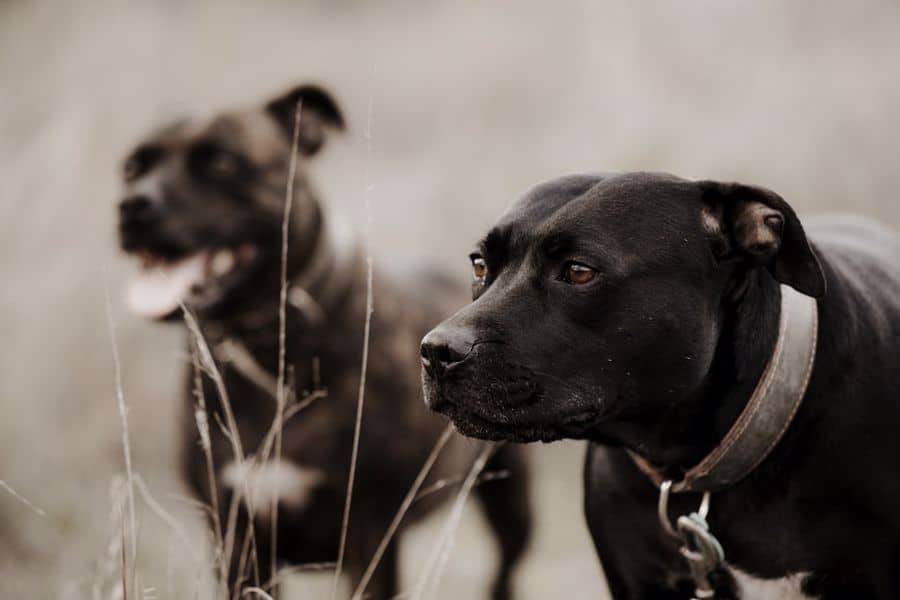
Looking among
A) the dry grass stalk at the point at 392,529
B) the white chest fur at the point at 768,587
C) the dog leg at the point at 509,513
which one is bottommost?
the dog leg at the point at 509,513

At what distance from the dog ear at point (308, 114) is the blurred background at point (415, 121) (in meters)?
2.96

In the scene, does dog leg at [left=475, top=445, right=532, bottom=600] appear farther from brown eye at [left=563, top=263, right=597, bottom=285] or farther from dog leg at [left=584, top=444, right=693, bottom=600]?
brown eye at [left=563, top=263, right=597, bottom=285]

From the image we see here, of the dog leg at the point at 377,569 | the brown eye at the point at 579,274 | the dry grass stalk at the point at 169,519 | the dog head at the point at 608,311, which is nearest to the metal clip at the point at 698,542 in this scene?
A: the dog head at the point at 608,311

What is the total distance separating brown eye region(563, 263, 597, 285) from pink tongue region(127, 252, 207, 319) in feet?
6.43

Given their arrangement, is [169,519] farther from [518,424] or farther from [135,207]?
[135,207]

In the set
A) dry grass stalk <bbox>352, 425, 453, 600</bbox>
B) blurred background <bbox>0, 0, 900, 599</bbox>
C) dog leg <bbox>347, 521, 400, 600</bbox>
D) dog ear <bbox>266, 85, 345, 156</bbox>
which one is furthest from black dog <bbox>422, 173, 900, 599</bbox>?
blurred background <bbox>0, 0, 900, 599</bbox>

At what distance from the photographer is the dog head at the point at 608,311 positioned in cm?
263

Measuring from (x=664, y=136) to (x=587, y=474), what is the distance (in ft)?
22.5

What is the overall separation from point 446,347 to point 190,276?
213 centimetres

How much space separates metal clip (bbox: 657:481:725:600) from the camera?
274 centimetres

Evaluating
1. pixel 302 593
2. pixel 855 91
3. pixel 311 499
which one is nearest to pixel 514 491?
pixel 311 499

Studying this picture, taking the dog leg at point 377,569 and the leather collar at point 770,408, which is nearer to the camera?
the leather collar at point 770,408

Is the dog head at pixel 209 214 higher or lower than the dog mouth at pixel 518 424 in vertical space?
higher

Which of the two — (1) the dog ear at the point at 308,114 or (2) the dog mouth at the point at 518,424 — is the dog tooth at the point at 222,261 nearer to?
(1) the dog ear at the point at 308,114
